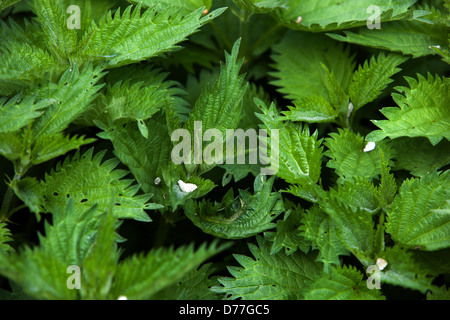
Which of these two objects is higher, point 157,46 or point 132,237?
point 157,46

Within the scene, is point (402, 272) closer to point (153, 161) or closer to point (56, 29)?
point (153, 161)

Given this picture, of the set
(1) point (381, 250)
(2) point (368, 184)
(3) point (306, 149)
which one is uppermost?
(3) point (306, 149)

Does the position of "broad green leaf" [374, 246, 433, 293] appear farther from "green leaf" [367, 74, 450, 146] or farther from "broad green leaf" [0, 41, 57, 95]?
"broad green leaf" [0, 41, 57, 95]

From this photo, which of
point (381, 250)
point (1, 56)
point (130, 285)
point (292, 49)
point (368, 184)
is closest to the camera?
point (130, 285)

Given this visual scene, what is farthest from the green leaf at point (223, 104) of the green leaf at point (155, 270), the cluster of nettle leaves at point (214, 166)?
the green leaf at point (155, 270)

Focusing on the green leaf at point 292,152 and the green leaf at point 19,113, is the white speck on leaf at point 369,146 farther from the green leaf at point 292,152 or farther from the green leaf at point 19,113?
the green leaf at point 19,113

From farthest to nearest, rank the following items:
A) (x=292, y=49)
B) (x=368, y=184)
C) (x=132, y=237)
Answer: (x=292, y=49) → (x=132, y=237) → (x=368, y=184)

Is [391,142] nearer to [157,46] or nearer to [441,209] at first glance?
[441,209]

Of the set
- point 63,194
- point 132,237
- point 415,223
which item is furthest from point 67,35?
point 415,223
